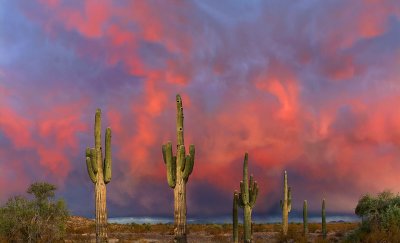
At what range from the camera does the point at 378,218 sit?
25188mm

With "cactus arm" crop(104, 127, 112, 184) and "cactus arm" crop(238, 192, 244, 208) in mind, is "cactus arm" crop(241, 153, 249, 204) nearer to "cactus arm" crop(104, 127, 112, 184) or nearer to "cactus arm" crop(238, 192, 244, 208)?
"cactus arm" crop(238, 192, 244, 208)

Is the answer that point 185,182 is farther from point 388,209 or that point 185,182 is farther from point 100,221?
point 388,209

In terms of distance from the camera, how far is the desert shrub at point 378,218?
23.4 m

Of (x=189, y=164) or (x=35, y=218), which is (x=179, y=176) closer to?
(x=189, y=164)

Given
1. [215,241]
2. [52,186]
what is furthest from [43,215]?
[215,241]

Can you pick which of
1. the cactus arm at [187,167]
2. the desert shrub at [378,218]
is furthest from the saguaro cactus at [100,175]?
the desert shrub at [378,218]

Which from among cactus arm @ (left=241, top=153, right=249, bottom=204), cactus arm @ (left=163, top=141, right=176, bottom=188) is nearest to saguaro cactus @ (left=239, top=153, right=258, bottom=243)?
cactus arm @ (left=241, top=153, right=249, bottom=204)

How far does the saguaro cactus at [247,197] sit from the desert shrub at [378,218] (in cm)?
516

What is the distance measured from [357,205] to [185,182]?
423 inches

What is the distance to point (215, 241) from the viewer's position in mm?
38719

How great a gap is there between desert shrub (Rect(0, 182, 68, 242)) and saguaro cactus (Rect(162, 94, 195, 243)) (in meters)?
9.96

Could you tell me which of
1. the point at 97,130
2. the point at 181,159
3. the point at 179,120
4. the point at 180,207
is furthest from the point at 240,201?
the point at 97,130

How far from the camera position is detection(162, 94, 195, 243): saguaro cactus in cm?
2234

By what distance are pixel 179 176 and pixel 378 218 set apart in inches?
410
